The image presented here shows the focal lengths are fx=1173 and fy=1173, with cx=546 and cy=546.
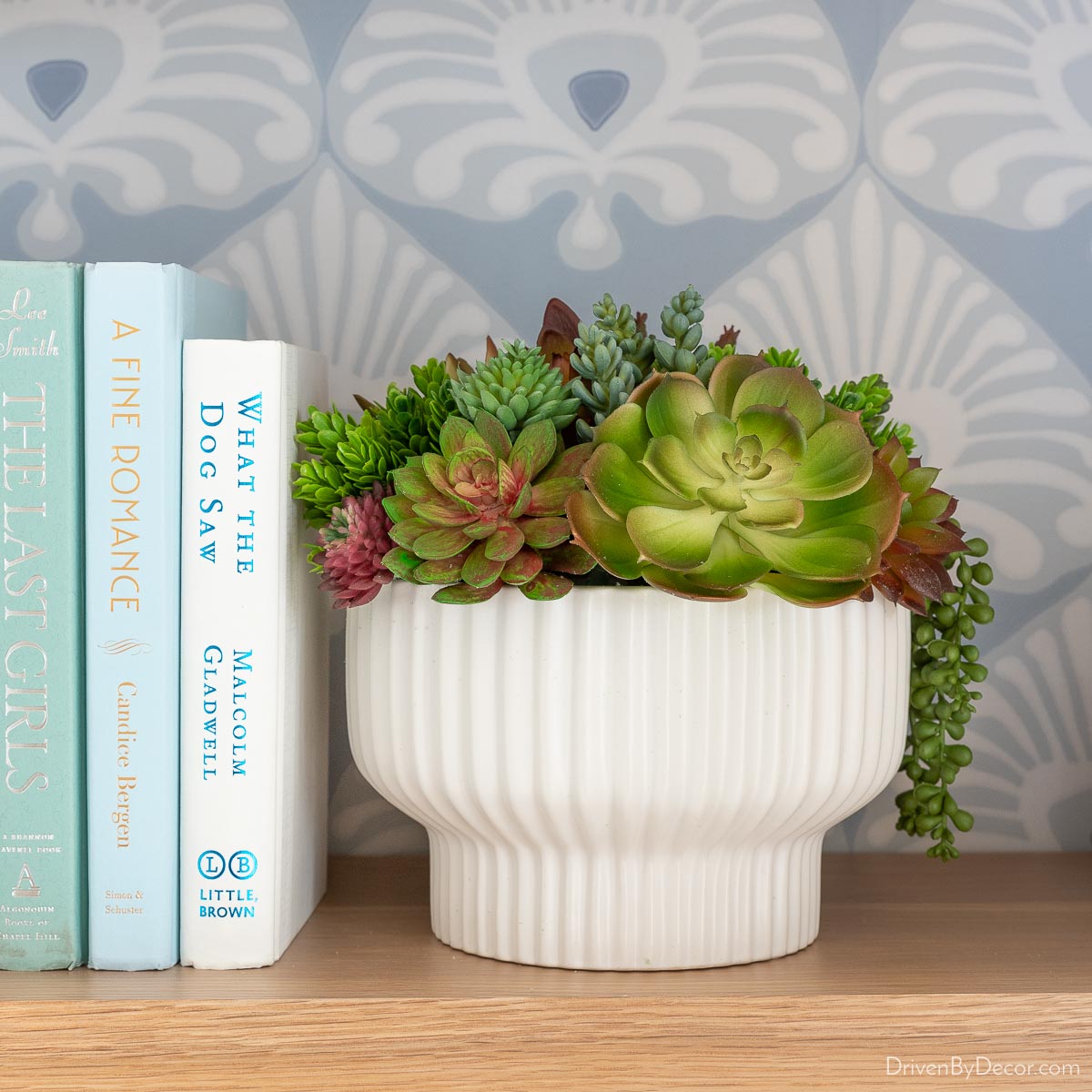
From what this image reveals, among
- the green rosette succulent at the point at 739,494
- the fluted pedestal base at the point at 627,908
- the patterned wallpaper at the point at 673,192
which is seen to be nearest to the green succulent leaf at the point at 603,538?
the green rosette succulent at the point at 739,494

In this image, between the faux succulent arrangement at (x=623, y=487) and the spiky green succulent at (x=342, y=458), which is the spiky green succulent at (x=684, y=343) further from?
the spiky green succulent at (x=342, y=458)

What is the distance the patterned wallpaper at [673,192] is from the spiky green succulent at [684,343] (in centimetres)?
18

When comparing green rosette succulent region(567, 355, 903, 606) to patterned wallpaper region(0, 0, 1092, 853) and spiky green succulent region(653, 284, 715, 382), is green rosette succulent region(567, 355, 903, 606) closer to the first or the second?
spiky green succulent region(653, 284, 715, 382)

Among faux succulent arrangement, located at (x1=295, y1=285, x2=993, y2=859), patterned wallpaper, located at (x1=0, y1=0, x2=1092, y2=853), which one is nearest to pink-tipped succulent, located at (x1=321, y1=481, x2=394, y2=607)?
faux succulent arrangement, located at (x1=295, y1=285, x2=993, y2=859)

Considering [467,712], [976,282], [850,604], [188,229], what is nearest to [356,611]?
[467,712]

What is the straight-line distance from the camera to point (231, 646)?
0.49 meters

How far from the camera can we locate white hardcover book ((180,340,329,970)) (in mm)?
482

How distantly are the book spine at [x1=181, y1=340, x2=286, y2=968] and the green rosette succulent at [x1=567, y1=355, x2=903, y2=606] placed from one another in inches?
5.5

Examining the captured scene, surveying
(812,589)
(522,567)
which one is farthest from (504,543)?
(812,589)

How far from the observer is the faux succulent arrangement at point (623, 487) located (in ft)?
1.40

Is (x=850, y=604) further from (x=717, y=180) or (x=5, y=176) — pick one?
(x=5, y=176)

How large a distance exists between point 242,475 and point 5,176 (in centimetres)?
34

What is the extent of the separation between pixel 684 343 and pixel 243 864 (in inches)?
11.3

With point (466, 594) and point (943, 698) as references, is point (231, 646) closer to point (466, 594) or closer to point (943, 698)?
point (466, 594)
